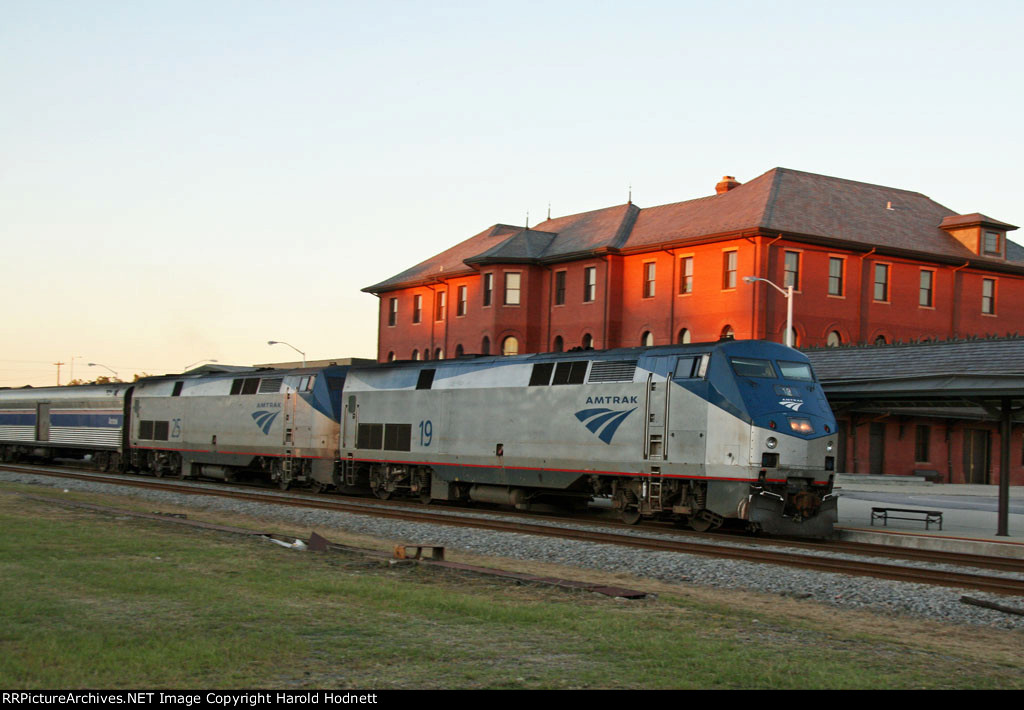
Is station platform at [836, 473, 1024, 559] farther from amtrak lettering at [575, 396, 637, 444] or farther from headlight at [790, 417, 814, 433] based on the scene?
amtrak lettering at [575, 396, 637, 444]

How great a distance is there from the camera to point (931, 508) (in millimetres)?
31281

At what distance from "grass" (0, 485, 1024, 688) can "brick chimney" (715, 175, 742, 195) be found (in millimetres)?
46402

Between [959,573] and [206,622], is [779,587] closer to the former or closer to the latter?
[959,573]

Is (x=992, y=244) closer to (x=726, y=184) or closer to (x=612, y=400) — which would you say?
(x=726, y=184)

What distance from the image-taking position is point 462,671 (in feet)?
27.3

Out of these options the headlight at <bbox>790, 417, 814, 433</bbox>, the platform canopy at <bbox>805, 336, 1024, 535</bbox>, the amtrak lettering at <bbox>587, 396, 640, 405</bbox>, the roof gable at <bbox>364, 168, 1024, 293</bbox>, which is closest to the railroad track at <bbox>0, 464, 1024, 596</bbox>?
the headlight at <bbox>790, 417, 814, 433</bbox>

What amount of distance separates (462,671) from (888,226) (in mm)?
51527

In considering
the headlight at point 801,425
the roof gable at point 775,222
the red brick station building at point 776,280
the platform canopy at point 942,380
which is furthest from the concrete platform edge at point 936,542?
the roof gable at point 775,222

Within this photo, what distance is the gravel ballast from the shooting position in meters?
13.5

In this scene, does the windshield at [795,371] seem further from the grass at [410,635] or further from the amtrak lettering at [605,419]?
the grass at [410,635]

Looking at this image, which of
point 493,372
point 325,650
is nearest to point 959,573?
point 325,650

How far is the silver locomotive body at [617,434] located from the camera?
20.8 meters

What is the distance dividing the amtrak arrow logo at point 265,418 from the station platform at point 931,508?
17849 mm

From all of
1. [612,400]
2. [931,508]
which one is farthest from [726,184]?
[612,400]
